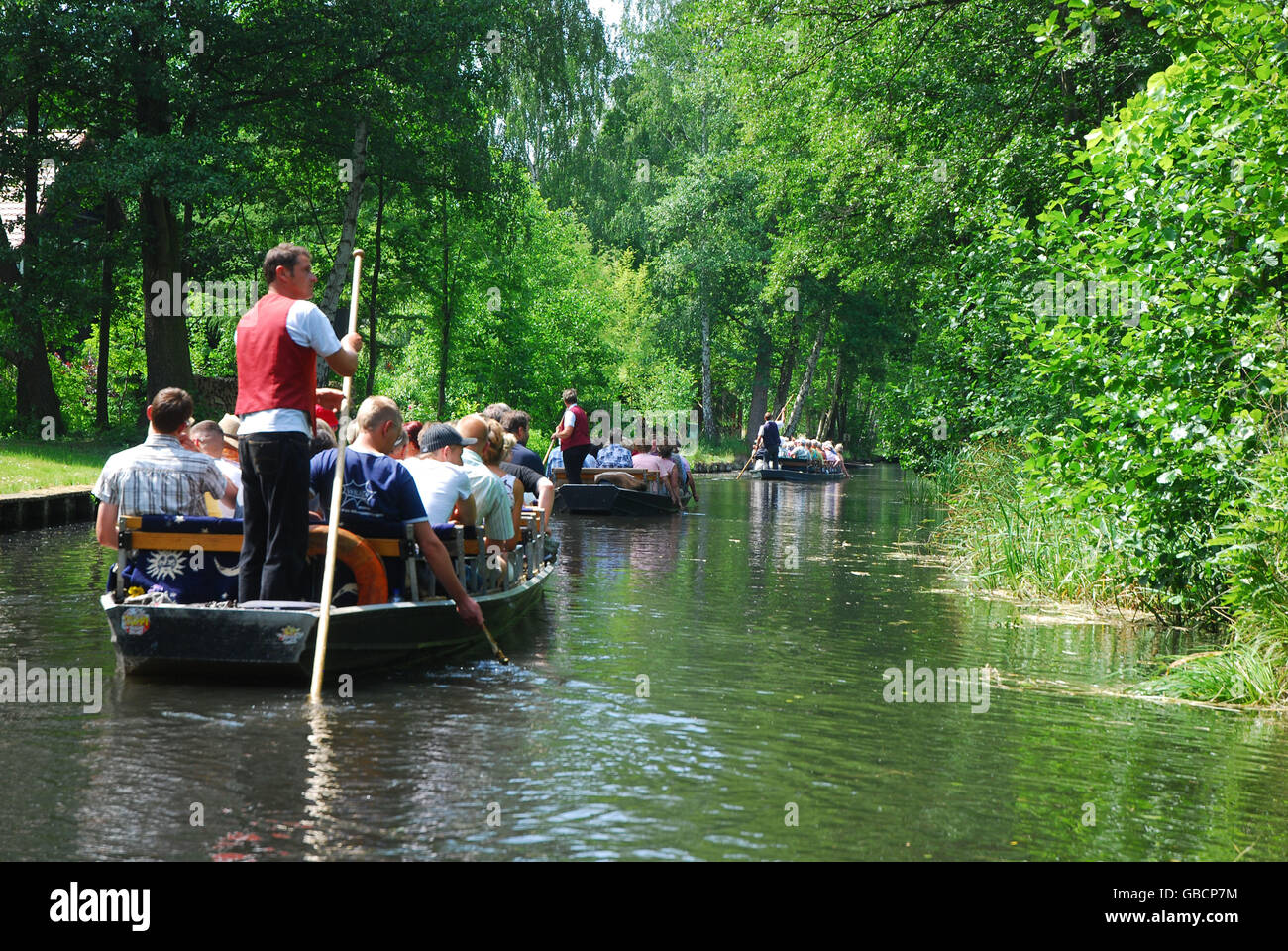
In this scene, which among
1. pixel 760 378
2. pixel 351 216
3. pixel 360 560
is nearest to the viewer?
pixel 360 560

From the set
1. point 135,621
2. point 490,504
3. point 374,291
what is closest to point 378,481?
point 135,621

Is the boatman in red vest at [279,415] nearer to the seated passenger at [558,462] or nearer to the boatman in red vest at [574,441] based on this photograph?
the boatman in red vest at [574,441]

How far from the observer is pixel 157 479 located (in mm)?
8492

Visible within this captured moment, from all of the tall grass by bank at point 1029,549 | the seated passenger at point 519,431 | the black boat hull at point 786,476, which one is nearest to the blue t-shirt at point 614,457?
the seated passenger at point 519,431

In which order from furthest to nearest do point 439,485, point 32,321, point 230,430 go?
1. point 32,321
2. point 230,430
3. point 439,485

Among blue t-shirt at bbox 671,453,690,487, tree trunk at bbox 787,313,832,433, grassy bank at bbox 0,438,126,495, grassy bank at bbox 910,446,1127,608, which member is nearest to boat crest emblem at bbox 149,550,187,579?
grassy bank at bbox 910,446,1127,608

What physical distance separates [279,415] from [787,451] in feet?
117

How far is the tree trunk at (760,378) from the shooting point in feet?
172

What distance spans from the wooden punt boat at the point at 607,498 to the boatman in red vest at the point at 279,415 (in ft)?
46.9

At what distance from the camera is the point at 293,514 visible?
775 cm

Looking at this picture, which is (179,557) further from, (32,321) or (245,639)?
(32,321)

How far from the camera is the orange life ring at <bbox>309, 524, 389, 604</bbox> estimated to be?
8109mm

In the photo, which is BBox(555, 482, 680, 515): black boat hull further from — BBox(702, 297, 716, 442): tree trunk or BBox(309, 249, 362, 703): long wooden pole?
BBox(702, 297, 716, 442): tree trunk
